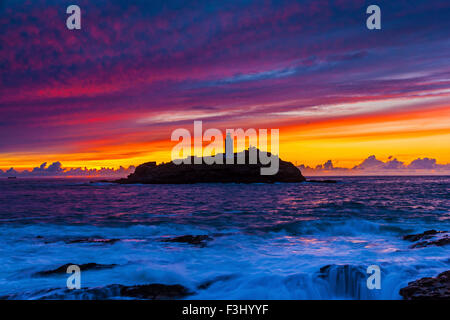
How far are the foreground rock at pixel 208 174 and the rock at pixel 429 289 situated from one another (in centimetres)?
10601

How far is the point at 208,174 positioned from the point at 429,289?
109 m

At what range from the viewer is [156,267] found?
10164mm

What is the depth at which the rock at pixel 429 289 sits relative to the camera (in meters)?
6.90

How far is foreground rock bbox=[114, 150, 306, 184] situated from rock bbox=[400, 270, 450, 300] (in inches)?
4174

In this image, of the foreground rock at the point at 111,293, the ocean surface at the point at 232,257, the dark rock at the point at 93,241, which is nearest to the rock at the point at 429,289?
the ocean surface at the point at 232,257

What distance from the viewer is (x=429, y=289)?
7.30 m

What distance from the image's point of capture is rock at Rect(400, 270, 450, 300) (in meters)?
6.90

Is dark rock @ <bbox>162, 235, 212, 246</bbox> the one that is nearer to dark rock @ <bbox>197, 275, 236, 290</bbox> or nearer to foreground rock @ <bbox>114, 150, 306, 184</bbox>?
dark rock @ <bbox>197, 275, 236, 290</bbox>
